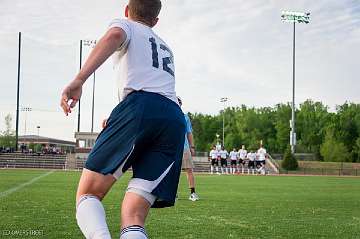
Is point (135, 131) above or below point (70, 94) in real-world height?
below

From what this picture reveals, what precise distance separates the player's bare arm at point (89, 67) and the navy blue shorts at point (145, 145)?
32 centimetres

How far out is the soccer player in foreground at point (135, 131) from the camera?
10.9 ft

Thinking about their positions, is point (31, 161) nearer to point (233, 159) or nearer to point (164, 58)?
point (233, 159)

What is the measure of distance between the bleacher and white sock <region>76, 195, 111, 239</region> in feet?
167

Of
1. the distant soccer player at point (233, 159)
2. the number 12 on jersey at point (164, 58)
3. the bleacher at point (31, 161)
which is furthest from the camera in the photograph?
the bleacher at point (31, 161)

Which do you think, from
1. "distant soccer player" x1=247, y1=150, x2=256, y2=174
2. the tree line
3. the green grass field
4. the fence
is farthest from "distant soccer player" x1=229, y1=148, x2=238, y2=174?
the tree line

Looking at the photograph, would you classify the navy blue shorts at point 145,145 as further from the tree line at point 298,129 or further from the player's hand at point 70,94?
the tree line at point 298,129

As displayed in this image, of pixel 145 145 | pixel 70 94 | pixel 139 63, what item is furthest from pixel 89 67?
pixel 145 145

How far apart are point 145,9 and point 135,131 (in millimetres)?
904

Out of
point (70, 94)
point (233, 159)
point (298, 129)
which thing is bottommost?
point (233, 159)

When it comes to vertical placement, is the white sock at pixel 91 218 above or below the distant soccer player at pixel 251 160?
above

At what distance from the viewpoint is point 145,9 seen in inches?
148

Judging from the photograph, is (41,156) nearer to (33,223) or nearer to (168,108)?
(33,223)

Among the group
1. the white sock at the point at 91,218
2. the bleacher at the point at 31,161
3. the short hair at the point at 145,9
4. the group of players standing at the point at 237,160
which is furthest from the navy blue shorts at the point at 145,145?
the bleacher at the point at 31,161
